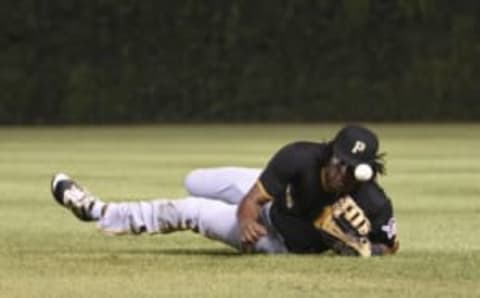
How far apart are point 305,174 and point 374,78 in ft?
75.3

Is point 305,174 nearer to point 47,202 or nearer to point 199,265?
point 199,265

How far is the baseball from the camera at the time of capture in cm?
635

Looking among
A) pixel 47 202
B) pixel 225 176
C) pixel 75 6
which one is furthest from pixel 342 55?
pixel 225 176

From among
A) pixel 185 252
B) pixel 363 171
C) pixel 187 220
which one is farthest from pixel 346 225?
pixel 185 252

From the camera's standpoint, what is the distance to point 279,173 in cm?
652

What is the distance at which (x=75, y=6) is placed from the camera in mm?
30625

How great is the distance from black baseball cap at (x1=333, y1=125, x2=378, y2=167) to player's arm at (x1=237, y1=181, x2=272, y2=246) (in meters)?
0.38

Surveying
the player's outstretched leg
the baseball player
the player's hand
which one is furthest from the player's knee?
the player's hand

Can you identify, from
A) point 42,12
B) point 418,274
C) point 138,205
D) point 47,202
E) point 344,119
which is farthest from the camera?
point 42,12

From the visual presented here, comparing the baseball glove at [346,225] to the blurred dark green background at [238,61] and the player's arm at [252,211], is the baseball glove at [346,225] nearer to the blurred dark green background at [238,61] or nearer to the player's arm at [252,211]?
the player's arm at [252,211]

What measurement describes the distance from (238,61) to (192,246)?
22.3 m

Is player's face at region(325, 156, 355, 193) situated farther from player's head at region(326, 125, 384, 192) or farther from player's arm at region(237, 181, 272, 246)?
A: player's arm at region(237, 181, 272, 246)

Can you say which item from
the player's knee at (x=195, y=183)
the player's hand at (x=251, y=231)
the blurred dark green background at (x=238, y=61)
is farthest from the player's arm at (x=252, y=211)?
the blurred dark green background at (x=238, y=61)

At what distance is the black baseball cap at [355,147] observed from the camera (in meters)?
6.36
